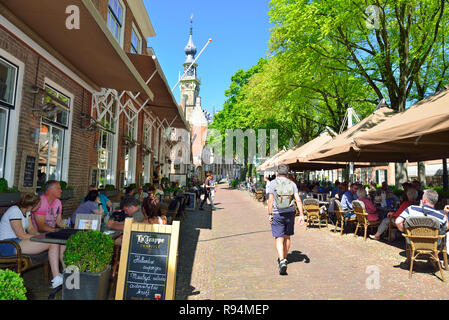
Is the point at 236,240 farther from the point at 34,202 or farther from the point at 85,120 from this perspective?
the point at 85,120

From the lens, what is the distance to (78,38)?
5.20 meters

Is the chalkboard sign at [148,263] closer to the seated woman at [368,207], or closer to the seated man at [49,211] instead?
the seated man at [49,211]

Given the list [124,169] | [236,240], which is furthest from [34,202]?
[124,169]

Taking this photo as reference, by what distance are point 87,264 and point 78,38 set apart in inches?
163

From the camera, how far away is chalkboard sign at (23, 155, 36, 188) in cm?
540

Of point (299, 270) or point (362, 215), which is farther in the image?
point (362, 215)

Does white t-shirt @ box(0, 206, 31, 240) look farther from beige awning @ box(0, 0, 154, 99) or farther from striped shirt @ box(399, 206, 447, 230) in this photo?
striped shirt @ box(399, 206, 447, 230)

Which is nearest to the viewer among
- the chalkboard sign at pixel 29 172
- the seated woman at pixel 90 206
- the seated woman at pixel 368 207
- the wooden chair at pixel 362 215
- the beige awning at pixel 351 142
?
the seated woman at pixel 90 206

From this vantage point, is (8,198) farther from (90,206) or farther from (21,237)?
(90,206)

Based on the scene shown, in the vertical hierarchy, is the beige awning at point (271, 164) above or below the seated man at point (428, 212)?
above

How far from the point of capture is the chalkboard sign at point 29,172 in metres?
5.40

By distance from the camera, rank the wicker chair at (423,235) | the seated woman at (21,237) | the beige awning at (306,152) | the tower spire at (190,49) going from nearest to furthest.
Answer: the seated woman at (21,237) < the wicker chair at (423,235) < the beige awning at (306,152) < the tower spire at (190,49)

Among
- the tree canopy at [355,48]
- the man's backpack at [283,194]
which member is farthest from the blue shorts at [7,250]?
the tree canopy at [355,48]

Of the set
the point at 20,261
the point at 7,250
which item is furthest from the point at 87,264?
the point at 7,250
